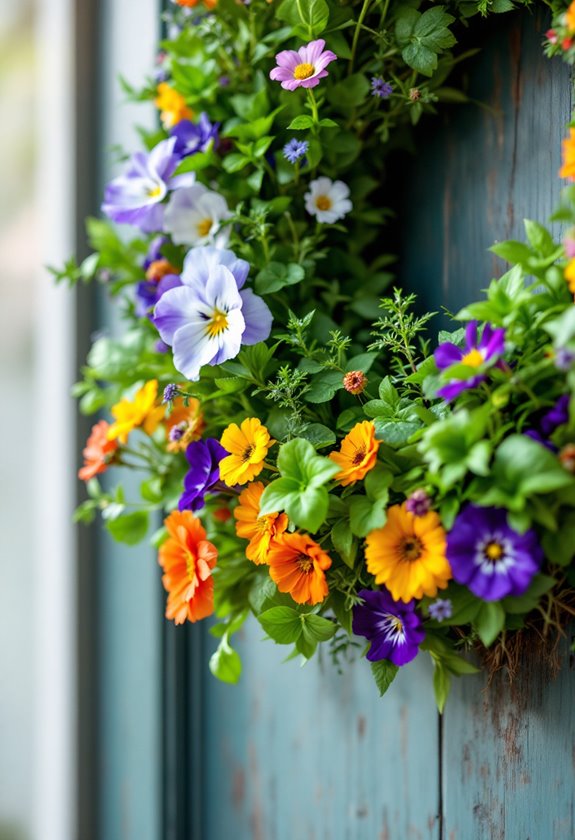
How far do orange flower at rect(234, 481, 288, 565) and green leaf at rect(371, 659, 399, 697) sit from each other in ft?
0.46

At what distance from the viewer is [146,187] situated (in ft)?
2.93

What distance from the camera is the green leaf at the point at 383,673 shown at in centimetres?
70

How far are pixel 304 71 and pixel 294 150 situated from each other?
0.24ft

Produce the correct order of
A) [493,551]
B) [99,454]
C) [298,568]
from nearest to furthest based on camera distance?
[493,551], [298,568], [99,454]

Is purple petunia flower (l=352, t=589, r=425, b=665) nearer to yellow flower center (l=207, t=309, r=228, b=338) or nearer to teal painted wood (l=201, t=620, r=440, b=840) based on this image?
teal painted wood (l=201, t=620, r=440, b=840)

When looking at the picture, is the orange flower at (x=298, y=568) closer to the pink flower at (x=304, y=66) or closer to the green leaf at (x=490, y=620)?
the green leaf at (x=490, y=620)

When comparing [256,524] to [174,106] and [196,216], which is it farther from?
[174,106]

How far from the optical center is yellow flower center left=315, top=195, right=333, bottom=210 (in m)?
0.84

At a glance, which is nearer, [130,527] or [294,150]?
[294,150]

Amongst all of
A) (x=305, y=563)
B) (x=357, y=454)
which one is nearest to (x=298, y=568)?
(x=305, y=563)

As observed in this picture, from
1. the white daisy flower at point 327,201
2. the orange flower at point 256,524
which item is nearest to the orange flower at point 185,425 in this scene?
the orange flower at point 256,524

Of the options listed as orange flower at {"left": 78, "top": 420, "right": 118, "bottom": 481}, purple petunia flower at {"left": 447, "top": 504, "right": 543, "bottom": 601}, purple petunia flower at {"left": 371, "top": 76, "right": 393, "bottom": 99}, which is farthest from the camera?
orange flower at {"left": 78, "top": 420, "right": 118, "bottom": 481}

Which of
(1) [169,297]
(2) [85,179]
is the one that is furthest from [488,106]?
(2) [85,179]

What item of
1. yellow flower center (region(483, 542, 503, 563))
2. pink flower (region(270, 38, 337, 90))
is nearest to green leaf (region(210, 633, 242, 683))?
yellow flower center (region(483, 542, 503, 563))
